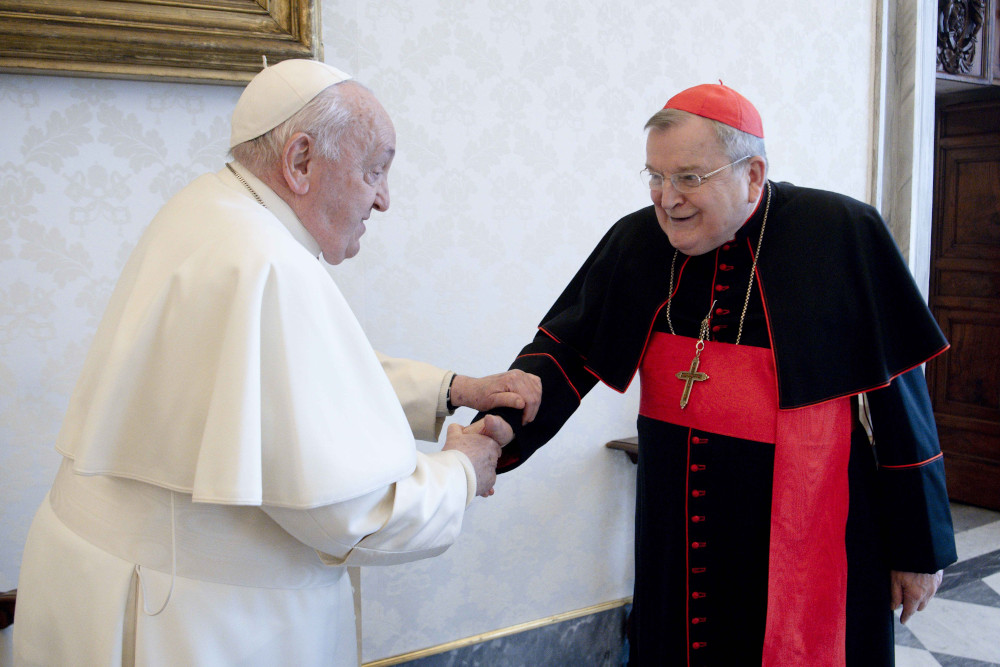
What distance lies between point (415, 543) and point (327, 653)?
1.10 ft

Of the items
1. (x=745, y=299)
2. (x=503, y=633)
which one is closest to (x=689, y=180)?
(x=745, y=299)

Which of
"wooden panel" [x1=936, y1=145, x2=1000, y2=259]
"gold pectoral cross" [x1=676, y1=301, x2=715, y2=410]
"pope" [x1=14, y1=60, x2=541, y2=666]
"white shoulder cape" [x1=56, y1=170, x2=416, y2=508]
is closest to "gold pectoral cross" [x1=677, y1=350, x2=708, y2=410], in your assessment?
"gold pectoral cross" [x1=676, y1=301, x2=715, y2=410]

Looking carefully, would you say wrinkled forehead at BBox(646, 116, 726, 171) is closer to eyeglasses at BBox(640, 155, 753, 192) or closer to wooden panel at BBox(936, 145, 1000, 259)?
eyeglasses at BBox(640, 155, 753, 192)

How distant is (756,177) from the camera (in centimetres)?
193

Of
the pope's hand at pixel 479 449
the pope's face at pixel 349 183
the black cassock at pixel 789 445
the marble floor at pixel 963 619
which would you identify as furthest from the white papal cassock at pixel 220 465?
the marble floor at pixel 963 619

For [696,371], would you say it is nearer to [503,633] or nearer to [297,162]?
[297,162]

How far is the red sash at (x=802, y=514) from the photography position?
1882 mm

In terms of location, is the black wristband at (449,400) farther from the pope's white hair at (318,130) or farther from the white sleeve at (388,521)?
the pope's white hair at (318,130)

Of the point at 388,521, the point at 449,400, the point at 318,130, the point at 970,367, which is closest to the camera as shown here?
the point at 388,521

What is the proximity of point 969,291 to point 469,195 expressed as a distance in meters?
3.94

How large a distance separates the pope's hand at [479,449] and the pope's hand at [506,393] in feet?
0.40

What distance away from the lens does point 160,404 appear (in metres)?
1.38

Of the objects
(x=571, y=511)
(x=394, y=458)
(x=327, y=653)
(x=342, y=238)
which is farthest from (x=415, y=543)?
(x=571, y=511)

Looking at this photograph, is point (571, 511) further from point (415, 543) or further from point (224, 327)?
point (224, 327)
